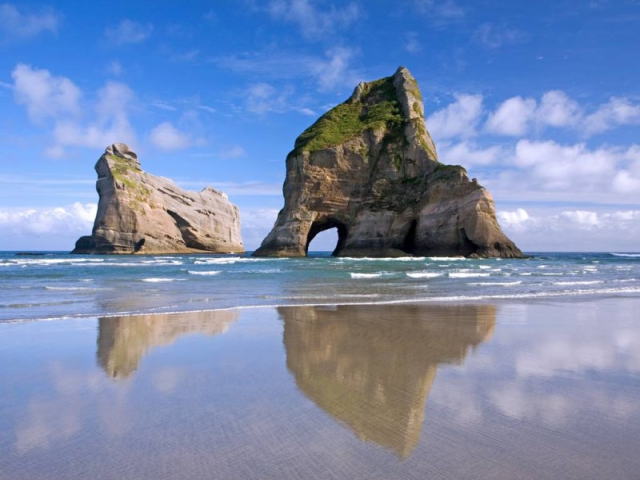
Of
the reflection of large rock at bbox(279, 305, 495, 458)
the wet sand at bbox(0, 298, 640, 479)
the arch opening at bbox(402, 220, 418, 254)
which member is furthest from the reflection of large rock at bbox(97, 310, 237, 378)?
the arch opening at bbox(402, 220, 418, 254)

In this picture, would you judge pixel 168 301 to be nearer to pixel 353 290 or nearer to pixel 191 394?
pixel 353 290

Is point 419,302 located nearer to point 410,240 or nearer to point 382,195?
point 410,240

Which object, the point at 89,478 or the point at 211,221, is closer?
the point at 89,478

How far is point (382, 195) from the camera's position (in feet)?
189

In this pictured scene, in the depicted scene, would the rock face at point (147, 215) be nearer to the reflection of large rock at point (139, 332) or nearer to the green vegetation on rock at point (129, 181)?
the green vegetation on rock at point (129, 181)

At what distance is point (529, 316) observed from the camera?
10.5 m

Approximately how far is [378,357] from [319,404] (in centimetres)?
221

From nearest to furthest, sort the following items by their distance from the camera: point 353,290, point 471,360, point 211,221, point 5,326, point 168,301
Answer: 1. point 471,360
2. point 5,326
3. point 168,301
4. point 353,290
5. point 211,221

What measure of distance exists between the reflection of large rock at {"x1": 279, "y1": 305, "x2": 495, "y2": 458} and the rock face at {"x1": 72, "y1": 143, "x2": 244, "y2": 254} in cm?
6238

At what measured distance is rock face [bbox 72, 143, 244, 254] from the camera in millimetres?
68312

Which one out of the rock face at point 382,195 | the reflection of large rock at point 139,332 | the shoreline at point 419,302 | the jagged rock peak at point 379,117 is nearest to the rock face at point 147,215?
the rock face at point 382,195

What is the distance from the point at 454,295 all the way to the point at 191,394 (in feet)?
40.8

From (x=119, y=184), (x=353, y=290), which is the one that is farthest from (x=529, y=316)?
(x=119, y=184)

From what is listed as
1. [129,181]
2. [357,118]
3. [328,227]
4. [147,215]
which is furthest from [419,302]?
[129,181]
